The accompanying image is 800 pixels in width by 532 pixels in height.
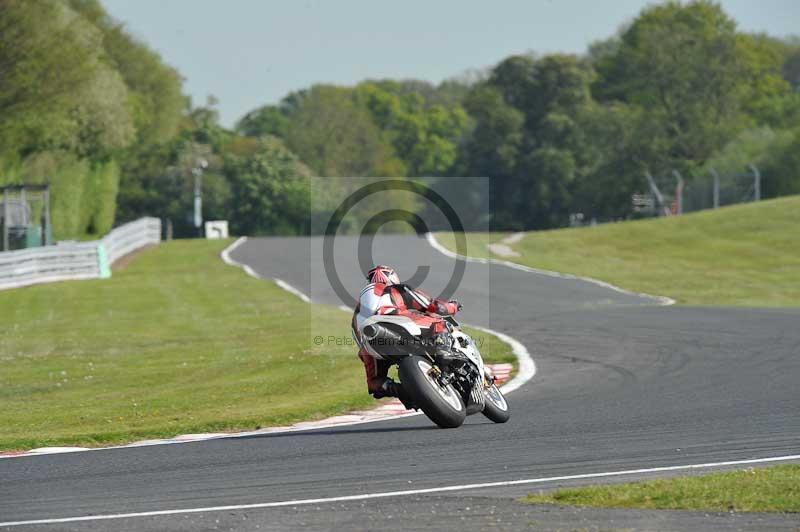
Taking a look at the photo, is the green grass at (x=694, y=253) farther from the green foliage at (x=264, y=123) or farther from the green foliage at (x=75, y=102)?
the green foliage at (x=264, y=123)

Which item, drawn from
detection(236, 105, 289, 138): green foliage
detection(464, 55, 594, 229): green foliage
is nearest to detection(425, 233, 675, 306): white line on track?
detection(464, 55, 594, 229): green foliage

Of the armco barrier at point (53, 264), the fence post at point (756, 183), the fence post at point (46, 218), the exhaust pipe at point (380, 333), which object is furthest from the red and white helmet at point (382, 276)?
the fence post at point (756, 183)

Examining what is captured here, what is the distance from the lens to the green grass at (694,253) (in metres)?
36.0

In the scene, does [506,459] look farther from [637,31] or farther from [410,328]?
[637,31]

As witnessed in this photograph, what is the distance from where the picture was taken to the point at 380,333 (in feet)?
37.8

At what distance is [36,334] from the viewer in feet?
82.9

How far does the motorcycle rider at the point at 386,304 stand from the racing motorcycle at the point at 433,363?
0.09 m

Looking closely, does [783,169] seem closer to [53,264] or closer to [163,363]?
[53,264]

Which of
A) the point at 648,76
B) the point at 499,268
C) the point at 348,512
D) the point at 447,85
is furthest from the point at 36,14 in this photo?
the point at 447,85

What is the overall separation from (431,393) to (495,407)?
101 cm

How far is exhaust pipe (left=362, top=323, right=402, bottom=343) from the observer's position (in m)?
11.5

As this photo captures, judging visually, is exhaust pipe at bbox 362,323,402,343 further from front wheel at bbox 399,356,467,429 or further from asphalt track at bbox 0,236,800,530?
asphalt track at bbox 0,236,800,530

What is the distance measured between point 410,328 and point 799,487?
13.4 ft

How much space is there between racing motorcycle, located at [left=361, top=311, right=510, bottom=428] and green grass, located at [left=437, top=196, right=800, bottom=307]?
2015 centimetres
